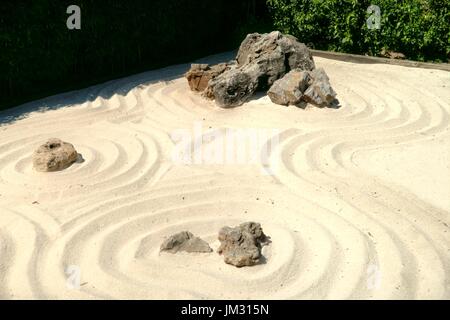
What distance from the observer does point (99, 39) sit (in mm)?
11320

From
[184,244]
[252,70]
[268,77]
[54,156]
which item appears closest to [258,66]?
[252,70]

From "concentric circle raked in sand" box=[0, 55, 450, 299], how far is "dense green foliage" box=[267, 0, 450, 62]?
2.10 metres

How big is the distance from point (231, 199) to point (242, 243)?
4.28 feet

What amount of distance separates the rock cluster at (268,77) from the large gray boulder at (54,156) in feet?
10.2

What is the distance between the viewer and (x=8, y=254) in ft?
19.1

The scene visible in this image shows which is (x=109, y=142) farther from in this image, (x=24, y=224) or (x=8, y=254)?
(x=8, y=254)

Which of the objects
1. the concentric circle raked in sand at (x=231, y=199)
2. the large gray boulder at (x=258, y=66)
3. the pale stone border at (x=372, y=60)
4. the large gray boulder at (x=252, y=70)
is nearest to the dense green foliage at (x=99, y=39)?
the concentric circle raked in sand at (x=231, y=199)

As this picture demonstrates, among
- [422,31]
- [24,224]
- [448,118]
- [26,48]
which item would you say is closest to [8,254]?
[24,224]

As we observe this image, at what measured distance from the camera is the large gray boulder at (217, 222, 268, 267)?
18.4 ft

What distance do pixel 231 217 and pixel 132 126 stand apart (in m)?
3.32

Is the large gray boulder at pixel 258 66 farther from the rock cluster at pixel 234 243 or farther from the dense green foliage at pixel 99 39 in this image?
the rock cluster at pixel 234 243

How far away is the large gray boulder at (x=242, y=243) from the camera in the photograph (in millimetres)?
5609

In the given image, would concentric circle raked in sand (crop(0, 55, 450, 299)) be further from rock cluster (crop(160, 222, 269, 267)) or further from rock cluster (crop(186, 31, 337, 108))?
rock cluster (crop(186, 31, 337, 108))

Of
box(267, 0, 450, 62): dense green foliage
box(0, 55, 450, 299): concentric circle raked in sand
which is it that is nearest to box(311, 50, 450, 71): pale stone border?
box(267, 0, 450, 62): dense green foliage
